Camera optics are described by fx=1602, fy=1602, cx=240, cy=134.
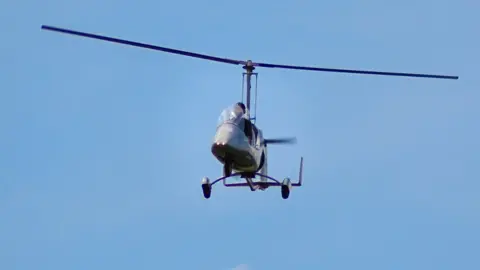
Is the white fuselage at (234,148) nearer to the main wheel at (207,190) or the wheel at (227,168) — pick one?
the wheel at (227,168)

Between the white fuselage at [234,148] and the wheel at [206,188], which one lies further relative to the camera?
the wheel at [206,188]

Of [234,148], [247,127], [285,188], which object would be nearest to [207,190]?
[234,148]

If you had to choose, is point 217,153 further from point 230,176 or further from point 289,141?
point 289,141

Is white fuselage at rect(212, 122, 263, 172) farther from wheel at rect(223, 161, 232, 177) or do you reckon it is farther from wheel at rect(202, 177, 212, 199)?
wheel at rect(202, 177, 212, 199)

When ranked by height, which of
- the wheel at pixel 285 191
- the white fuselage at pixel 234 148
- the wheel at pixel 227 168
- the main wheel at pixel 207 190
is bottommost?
the main wheel at pixel 207 190

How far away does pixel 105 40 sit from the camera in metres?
42.3

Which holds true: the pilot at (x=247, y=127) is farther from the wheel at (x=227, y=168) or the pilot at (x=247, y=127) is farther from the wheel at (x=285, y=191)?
the wheel at (x=285, y=191)

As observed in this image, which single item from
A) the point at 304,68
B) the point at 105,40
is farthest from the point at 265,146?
the point at 105,40

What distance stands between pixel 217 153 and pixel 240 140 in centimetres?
77

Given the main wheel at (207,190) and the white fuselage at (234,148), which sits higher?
the white fuselage at (234,148)

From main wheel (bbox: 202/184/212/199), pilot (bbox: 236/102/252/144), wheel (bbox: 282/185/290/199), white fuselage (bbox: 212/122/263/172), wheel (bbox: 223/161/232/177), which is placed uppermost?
pilot (bbox: 236/102/252/144)

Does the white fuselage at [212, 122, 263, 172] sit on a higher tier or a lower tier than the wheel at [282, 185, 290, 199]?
higher

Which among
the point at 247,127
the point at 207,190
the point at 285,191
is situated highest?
the point at 247,127

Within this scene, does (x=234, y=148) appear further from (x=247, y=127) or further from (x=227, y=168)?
(x=247, y=127)
